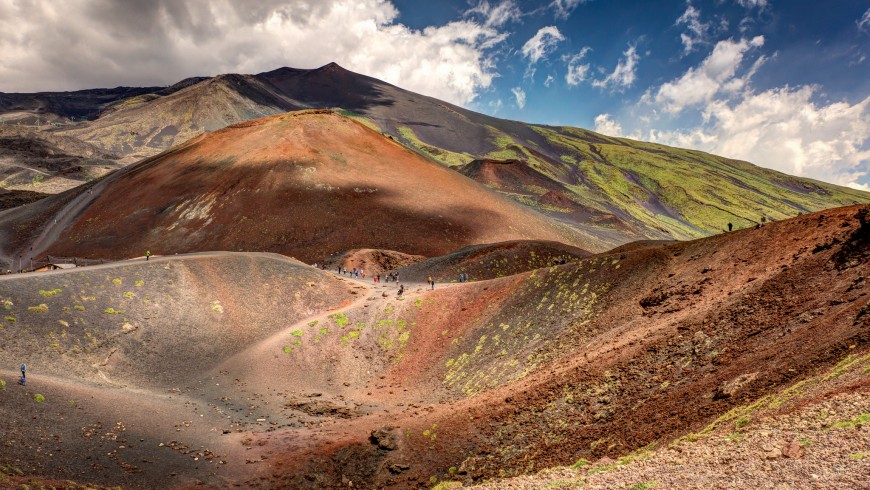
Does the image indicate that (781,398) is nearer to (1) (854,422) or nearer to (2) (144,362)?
(1) (854,422)

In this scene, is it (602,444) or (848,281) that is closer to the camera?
(602,444)

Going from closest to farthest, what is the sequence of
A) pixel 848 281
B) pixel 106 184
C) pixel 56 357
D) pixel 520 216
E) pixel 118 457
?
pixel 848 281, pixel 118 457, pixel 56 357, pixel 520 216, pixel 106 184

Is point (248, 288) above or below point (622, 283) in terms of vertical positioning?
above

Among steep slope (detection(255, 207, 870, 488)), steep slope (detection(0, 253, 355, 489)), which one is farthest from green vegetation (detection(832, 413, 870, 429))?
steep slope (detection(0, 253, 355, 489))

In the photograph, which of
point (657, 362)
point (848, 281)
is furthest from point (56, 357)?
point (848, 281)

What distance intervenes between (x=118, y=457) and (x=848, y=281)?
34.0 metres

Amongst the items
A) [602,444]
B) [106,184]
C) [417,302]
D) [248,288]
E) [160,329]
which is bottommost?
[602,444]

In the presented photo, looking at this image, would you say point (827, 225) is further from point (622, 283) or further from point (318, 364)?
point (318, 364)

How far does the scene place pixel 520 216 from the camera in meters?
102

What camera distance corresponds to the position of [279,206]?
90.6 meters

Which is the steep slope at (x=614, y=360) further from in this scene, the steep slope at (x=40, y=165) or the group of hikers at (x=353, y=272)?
the steep slope at (x=40, y=165)

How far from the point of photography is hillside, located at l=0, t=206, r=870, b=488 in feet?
56.5

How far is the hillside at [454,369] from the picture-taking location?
17234mm

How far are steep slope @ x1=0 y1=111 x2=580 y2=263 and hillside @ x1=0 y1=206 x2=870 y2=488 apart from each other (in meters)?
41.9
